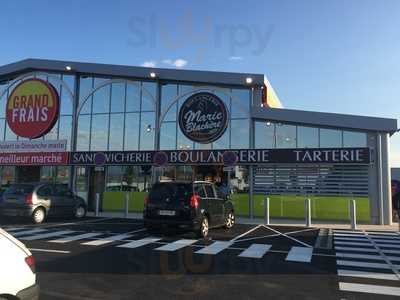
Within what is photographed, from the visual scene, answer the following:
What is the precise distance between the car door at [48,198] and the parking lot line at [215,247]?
8.13 meters

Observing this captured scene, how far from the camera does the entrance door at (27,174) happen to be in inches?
1055

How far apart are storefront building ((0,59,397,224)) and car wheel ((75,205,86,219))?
298 cm

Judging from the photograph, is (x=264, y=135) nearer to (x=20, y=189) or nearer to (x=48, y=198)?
(x=48, y=198)

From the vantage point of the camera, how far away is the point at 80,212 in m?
19.5

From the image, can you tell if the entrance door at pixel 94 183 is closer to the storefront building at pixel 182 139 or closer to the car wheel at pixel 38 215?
the storefront building at pixel 182 139

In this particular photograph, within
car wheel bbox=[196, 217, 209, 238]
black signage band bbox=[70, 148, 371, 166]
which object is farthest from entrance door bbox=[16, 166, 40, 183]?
car wheel bbox=[196, 217, 209, 238]

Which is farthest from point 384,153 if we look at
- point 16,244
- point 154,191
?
point 16,244

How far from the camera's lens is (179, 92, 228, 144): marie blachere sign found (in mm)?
22328

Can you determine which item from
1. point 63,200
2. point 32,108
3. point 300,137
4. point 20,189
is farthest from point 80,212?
point 300,137

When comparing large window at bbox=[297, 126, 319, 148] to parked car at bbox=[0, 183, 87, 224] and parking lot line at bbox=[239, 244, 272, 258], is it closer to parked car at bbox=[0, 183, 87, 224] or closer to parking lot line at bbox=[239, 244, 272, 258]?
parking lot line at bbox=[239, 244, 272, 258]

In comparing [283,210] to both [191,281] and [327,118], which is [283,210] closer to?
[327,118]

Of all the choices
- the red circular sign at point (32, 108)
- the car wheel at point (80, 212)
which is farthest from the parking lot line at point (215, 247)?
the red circular sign at point (32, 108)

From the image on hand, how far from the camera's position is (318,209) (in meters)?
20.0

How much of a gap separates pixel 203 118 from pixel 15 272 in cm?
1892
